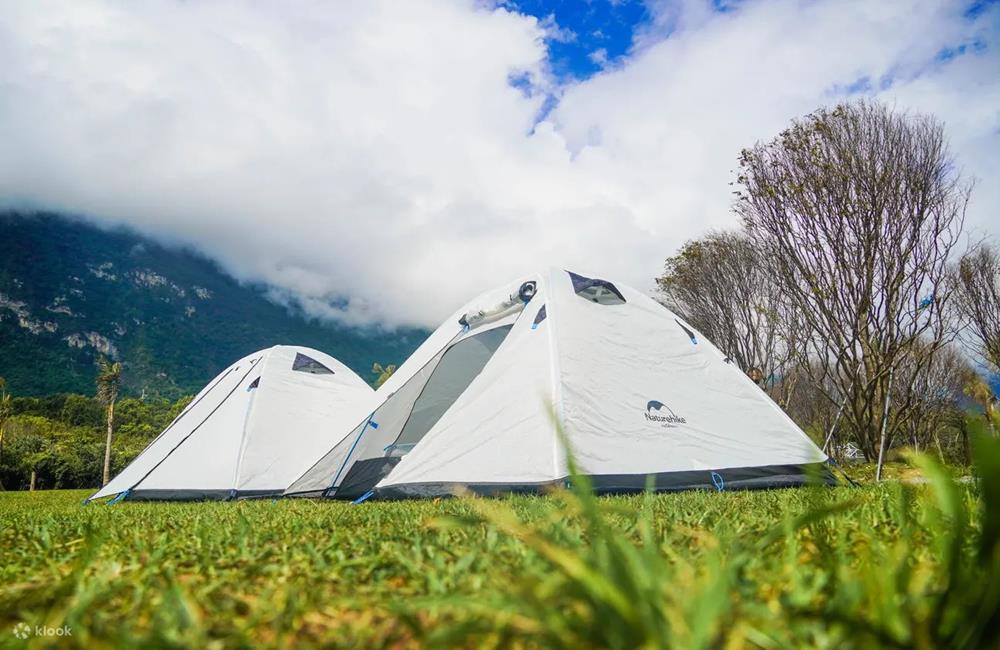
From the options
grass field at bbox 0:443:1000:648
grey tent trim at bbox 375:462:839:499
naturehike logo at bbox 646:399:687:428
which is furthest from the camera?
naturehike logo at bbox 646:399:687:428

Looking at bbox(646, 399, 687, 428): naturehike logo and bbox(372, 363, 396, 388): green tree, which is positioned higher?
bbox(372, 363, 396, 388): green tree

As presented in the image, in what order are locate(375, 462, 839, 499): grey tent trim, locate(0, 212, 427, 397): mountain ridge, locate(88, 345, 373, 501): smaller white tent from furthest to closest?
locate(0, 212, 427, 397): mountain ridge < locate(88, 345, 373, 501): smaller white tent < locate(375, 462, 839, 499): grey tent trim

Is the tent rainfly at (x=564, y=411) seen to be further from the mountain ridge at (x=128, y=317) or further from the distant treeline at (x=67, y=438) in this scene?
the mountain ridge at (x=128, y=317)

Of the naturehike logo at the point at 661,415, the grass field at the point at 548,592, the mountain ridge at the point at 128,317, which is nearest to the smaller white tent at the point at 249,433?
the naturehike logo at the point at 661,415

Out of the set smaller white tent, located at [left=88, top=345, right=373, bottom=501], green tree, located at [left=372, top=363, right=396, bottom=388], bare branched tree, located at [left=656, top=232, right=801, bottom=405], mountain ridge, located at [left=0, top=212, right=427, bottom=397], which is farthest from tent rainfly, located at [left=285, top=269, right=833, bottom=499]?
mountain ridge, located at [left=0, top=212, right=427, bottom=397]

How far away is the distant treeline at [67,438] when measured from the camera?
3106 centimetres

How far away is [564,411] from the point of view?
5156mm

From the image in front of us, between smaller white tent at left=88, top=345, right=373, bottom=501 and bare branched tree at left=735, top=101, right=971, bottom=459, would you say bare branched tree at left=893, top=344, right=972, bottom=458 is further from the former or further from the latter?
smaller white tent at left=88, top=345, right=373, bottom=501

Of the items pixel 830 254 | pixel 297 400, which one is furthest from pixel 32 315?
pixel 830 254

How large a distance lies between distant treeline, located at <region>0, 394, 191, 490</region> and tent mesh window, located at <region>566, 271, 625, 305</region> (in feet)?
95.3

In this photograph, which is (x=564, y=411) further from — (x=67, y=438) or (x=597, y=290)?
(x=67, y=438)

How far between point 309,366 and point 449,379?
386 cm

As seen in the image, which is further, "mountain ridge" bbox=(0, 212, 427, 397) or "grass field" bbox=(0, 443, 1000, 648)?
"mountain ridge" bbox=(0, 212, 427, 397)

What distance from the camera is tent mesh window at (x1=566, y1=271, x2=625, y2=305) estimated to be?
6418mm
